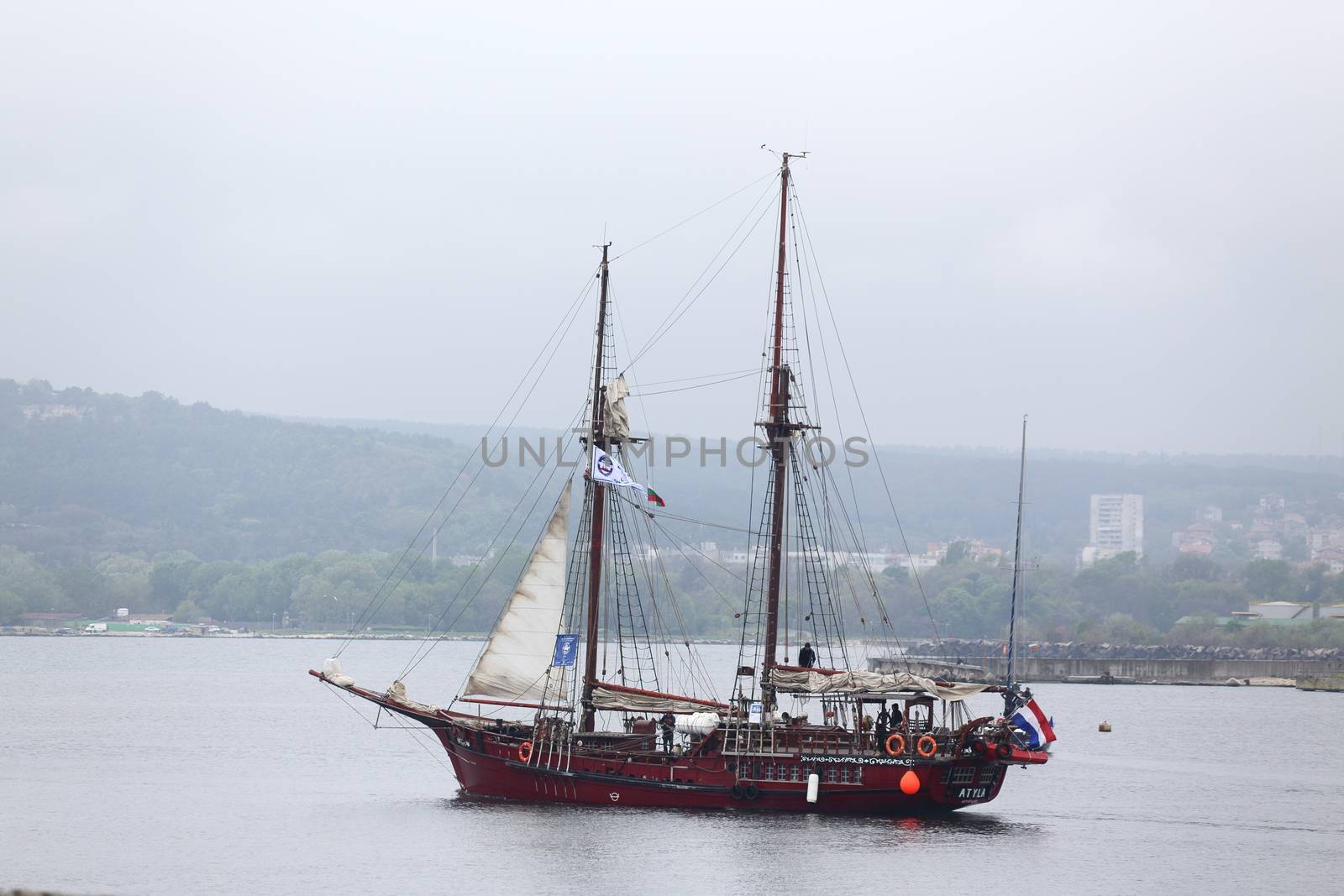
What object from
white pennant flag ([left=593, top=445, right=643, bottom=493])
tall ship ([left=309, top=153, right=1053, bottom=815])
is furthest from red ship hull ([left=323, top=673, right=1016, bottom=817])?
white pennant flag ([left=593, top=445, right=643, bottom=493])

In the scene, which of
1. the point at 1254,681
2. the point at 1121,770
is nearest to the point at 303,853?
the point at 1121,770

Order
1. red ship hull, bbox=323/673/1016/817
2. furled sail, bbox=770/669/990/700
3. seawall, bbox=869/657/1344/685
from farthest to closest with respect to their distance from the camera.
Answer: seawall, bbox=869/657/1344/685 → furled sail, bbox=770/669/990/700 → red ship hull, bbox=323/673/1016/817

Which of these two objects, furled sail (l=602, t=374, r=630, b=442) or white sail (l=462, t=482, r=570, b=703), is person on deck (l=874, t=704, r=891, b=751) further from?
furled sail (l=602, t=374, r=630, b=442)

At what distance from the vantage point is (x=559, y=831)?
57.4 meters

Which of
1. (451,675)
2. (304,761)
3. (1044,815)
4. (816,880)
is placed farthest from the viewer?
(451,675)

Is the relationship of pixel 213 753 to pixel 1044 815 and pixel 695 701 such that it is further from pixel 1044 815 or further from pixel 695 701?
pixel 1044 815

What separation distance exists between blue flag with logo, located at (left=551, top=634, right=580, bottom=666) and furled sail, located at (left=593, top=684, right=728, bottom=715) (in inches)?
61.2

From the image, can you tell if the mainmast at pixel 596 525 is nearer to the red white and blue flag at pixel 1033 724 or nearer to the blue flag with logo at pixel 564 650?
the blue flag with logo at pixel 564 650

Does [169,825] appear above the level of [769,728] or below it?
below

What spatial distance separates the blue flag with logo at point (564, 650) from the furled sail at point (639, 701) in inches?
61.2

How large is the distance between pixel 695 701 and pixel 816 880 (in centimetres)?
1210

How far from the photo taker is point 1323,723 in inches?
5128

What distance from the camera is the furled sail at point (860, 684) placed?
6050 centimetres

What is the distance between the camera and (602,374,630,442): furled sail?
65.2 m
